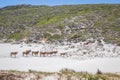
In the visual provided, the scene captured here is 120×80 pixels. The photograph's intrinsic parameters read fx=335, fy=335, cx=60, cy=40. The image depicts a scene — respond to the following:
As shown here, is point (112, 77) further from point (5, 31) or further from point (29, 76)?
point (5, 31)

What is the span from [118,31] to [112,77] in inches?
2576

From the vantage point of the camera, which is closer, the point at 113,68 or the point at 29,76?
the point at 29,76

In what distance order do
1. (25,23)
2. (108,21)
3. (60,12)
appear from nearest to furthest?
1. (108,21)
2. (25,23)
3. (60,12)

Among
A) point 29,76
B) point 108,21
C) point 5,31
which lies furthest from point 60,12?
point 29,76

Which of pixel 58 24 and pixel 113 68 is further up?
pixel 58 24

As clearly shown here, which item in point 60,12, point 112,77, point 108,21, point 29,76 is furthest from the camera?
point 60,12

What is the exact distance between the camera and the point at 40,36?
93875mm

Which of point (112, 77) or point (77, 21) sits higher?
point (77, 21)

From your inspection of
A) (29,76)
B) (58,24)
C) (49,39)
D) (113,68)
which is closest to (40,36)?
(49,39)

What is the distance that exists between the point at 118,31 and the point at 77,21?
21170 mm

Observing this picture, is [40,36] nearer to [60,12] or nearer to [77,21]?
[77,21]

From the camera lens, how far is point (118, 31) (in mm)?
87562

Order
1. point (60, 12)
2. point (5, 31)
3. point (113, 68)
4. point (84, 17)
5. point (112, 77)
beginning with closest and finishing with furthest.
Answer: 1. point (112, 77)
2. point (113, 68)
3. point (84, 17)
4. point (5, 31)
5. point (60, 12)

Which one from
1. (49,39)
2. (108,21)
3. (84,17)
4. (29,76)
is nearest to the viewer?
(29,76)
